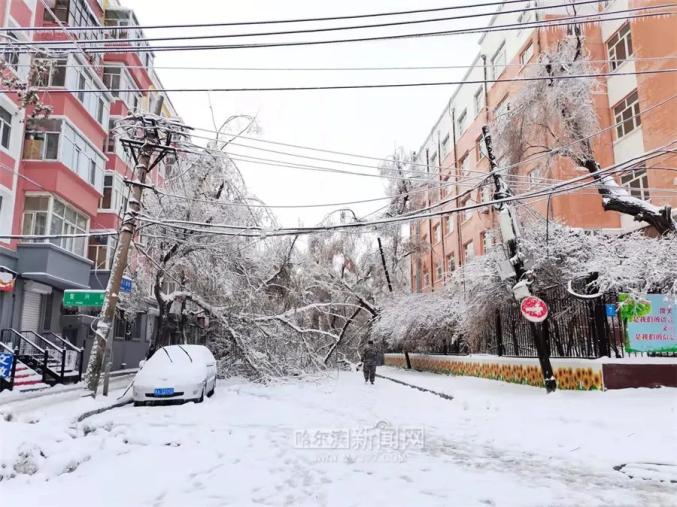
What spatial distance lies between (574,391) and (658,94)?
12.5 metres

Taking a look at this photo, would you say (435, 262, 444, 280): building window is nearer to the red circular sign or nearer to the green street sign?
the red circular sign

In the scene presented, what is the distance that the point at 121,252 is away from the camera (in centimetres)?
1406

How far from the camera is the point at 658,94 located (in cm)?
1906

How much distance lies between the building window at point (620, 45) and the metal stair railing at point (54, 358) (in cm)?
2316

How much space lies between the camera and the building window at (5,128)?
714 inches

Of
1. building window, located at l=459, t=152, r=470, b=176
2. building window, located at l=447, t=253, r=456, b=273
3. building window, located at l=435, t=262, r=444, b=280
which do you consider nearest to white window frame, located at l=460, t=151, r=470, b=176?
building window, located at l=459, t=152, r=470, b=176

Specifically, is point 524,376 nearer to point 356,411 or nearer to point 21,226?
point 356,411

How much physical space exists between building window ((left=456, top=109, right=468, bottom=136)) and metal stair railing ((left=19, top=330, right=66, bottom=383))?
94.3 feet

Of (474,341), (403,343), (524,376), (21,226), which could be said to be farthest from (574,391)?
(21,226)

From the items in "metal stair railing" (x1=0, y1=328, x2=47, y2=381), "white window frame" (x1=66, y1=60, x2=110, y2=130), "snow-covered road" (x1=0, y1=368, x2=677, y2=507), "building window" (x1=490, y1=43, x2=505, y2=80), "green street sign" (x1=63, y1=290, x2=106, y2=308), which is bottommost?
"snow-covered road" (x1=0, y1=368, x2=677, y2=507)

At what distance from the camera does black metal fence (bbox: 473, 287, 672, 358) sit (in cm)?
1269

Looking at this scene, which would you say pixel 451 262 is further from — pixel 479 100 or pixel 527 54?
pixel 527 54

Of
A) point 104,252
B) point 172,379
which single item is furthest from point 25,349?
point 104,252

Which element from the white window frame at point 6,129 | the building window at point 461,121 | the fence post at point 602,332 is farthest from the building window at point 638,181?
the white window frame at point 6,129
